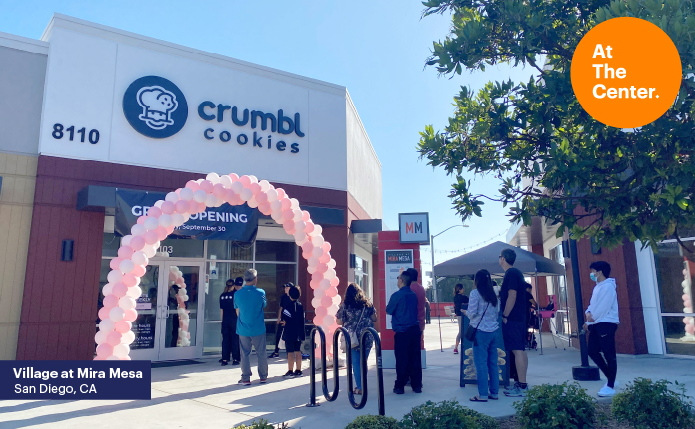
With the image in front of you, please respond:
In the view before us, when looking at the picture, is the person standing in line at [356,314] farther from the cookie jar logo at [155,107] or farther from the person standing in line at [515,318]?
the cookie jar logo at [155,107]

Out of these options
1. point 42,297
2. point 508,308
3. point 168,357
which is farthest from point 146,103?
point 508,308

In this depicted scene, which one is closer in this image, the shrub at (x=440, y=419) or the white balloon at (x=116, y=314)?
the shrub at (x=440, y=419)

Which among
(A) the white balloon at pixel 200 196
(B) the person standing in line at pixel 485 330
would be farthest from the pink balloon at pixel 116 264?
(B) the person standing in line at pixel 485 330

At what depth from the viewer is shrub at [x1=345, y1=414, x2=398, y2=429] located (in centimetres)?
453

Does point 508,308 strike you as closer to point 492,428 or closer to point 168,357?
point 492,428

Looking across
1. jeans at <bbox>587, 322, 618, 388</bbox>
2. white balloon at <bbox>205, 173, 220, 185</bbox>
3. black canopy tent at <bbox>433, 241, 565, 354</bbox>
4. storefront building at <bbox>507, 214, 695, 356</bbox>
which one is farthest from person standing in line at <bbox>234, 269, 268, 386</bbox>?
storefront building at <bbox>507, 214, 695, 356</bbox>

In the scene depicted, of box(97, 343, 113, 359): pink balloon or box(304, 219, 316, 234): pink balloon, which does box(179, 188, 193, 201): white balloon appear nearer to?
box(304, 219, 316, 234): pink balloon

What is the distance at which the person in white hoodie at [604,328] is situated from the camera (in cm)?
680

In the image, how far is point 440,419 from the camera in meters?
4.53

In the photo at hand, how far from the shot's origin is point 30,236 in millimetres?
10133

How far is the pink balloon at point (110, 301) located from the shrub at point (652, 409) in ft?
23.0

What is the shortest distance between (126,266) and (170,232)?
3.46 feet

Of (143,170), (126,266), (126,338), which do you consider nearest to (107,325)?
(126,338)

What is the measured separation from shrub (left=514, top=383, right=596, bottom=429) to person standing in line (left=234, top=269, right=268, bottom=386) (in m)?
4.97
